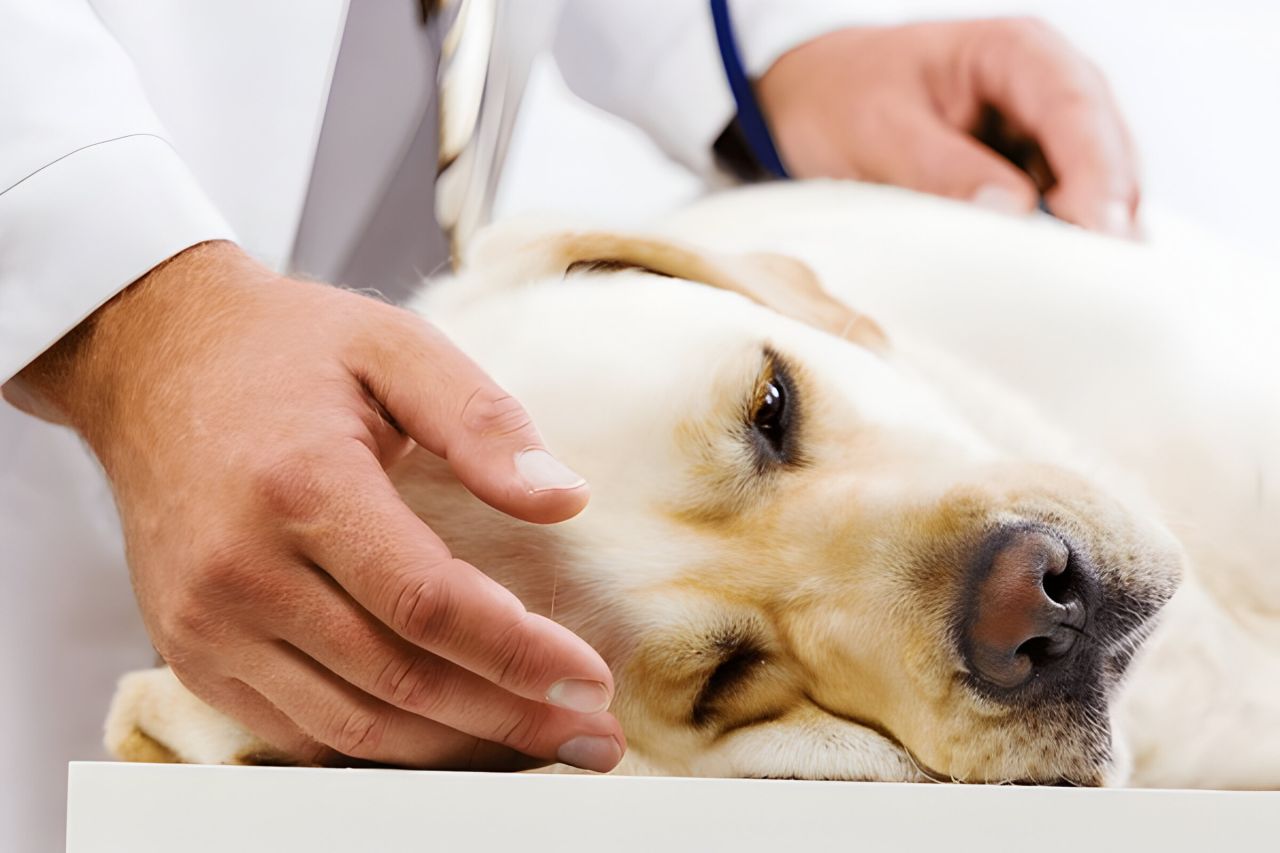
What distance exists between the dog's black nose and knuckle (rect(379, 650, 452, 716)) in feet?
1.12

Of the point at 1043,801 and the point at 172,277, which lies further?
the point at 172,277

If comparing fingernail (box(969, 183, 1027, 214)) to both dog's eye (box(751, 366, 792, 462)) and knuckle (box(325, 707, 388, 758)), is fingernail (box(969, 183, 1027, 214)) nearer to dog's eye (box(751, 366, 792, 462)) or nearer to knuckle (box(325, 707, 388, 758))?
dog's eye (box(751, 366, 792, 462))

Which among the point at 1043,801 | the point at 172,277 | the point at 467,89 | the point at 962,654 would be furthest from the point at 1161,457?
the point at 172,277

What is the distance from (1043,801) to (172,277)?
0.63 meters

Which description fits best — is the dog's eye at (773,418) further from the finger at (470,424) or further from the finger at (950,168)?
the finger at (950,168)

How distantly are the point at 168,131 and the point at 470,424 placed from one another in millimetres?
407

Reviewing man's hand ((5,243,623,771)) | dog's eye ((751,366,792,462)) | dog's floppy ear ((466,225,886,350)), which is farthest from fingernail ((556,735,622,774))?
dog's floppy ear ((466,225,886,350))

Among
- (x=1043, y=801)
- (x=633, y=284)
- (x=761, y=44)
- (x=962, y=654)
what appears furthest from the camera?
(x=761, y=44)

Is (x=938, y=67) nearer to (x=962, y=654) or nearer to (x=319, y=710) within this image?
(x=962, y=654)

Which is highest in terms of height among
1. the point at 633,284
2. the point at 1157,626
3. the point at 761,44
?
the point at 761,44

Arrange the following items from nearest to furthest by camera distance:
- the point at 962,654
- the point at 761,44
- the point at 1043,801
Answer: the point at 1043,801 < the point at 962,654 < the point at 761,44

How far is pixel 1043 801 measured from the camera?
618 millimetres

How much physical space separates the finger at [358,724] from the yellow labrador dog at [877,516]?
0.22ft

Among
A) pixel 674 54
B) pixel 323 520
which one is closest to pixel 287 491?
pixel 323 520
